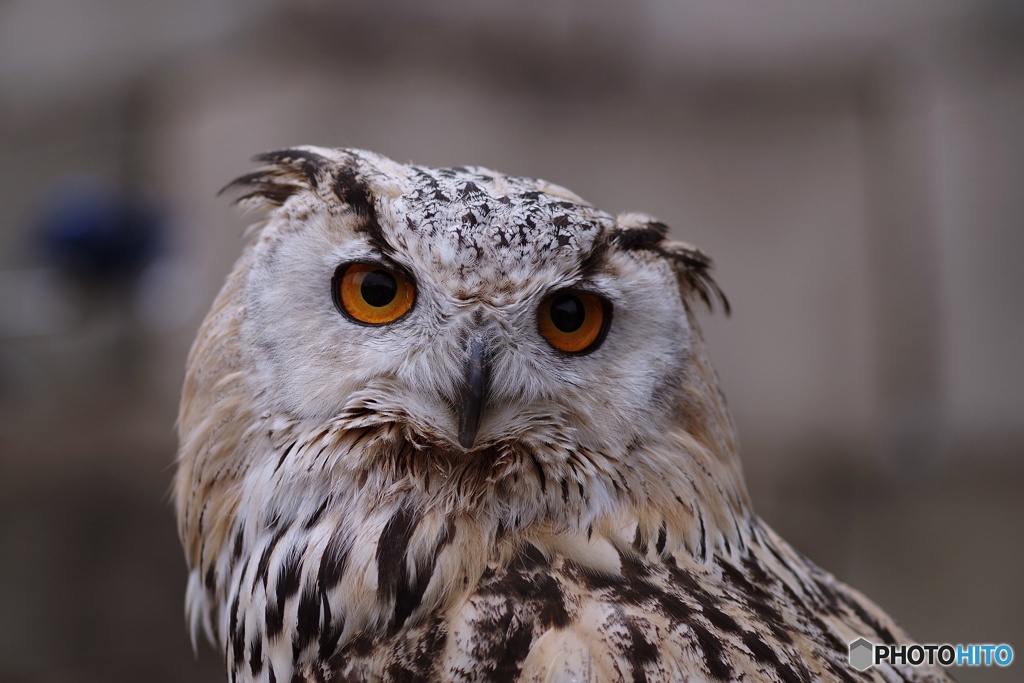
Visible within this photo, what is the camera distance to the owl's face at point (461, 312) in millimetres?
998

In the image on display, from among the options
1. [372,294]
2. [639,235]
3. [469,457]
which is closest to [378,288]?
[372,294]

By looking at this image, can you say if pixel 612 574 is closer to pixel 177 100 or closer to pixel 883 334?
pixel 883 334

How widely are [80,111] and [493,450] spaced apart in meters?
5.92

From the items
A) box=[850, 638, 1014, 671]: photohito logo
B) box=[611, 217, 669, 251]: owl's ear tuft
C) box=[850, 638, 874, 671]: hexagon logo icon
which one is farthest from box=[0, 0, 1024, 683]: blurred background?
box=[611, 217, 669, 251]: owl's ear tuft

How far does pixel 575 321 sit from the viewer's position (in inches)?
42.4

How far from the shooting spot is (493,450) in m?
1.04

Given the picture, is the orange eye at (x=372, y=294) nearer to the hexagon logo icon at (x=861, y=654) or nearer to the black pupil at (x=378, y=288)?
the black pupil at (x=378, y=288)

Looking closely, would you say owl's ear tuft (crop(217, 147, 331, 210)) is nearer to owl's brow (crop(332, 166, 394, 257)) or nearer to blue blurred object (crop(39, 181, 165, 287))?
owl's brow (crop(332, 166, 394, 257))

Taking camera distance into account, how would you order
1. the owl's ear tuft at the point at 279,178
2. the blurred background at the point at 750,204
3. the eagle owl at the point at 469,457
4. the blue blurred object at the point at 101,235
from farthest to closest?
the blue blurred object at the point at 101,235 < the blurred background at the point at 750,204 < the owl's ear tuft at the point at 279,178 < the eagle owl at the point at 469,457

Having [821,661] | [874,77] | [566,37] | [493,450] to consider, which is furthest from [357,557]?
[874,77]

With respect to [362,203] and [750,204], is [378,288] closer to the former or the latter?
[362,203]

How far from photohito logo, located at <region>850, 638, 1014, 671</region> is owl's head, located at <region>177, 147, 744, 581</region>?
0.91 feet

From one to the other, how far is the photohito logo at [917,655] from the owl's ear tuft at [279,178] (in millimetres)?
970

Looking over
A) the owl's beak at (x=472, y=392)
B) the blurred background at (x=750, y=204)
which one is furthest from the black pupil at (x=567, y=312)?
the blurred background at (x=750, y=204)
